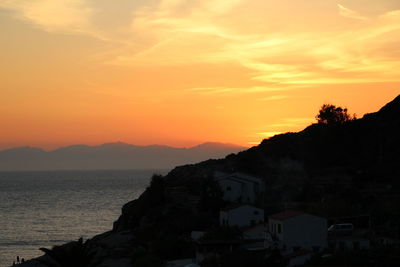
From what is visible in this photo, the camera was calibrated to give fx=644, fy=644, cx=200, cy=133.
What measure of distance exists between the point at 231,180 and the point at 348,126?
32717 mm

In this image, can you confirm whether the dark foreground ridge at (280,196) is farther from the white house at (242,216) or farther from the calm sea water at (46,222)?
the calm sea water at (46,222)

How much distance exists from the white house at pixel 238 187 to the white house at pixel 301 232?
1046 inches

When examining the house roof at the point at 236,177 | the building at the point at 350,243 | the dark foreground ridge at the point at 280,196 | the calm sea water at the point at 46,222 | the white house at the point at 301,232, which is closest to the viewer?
the building at the point at 350,243

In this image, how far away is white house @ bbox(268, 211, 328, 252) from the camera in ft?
190

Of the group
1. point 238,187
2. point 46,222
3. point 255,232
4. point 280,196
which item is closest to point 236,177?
point 238,187

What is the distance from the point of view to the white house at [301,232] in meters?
58.1

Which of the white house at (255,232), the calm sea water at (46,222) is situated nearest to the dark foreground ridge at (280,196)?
the white house at (255,232)

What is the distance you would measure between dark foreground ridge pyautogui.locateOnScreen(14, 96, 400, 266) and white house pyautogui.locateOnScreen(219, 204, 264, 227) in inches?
66.1

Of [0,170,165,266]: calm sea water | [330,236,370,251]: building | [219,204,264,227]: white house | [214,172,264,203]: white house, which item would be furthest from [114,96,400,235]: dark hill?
[0,170,165,266]: calm sea water

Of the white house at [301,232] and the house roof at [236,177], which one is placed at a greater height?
the house roof at [236,177]

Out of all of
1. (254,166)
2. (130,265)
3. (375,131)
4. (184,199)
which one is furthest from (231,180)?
(375,131)

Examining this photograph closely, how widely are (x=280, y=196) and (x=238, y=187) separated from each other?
5.96 m

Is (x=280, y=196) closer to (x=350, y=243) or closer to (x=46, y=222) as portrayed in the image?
(x=350, y=243)

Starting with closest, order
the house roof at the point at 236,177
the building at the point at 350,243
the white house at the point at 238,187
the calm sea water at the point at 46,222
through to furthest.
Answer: the building at the point at 350,243, the white house at the point at 238,187, the house roof at the point at 236,177, the calm sea water at the point at 46,222
